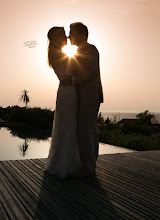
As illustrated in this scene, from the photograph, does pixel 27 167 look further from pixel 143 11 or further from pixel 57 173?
pixel 143 11

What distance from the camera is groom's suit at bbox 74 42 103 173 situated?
125 inches

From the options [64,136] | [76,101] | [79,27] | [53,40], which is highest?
[79,27]

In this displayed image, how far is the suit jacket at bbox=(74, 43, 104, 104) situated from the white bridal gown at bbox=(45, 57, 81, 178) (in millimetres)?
126

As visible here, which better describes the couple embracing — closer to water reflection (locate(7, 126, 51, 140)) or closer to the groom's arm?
the groom's arm

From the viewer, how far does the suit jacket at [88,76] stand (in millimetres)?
3174

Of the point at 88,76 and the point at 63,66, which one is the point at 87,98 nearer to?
the point at 88,76

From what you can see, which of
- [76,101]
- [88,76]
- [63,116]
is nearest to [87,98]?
[76,101]

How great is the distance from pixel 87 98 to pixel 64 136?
594 millimetres

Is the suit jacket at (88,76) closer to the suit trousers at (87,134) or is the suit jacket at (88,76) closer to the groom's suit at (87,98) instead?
the groom's suit at (87,98)

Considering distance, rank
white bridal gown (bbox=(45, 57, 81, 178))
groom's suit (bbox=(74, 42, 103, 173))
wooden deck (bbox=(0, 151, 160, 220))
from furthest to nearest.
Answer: groom's suit (bbox=(74, 42, 103, 173)) < white bridal gown (bbox=(45, 57, 81, 178)) < wooden deck (bbox=(0, 151, 160, 220))

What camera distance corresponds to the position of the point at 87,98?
10.8 ft

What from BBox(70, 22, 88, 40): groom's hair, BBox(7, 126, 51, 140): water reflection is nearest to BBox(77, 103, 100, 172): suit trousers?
BBox(70, 22, 88, 40): groom's hair

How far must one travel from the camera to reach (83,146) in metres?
3.25

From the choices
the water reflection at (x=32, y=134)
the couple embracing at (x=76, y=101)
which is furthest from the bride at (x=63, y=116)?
the water reflection at (x=32, y=134)
